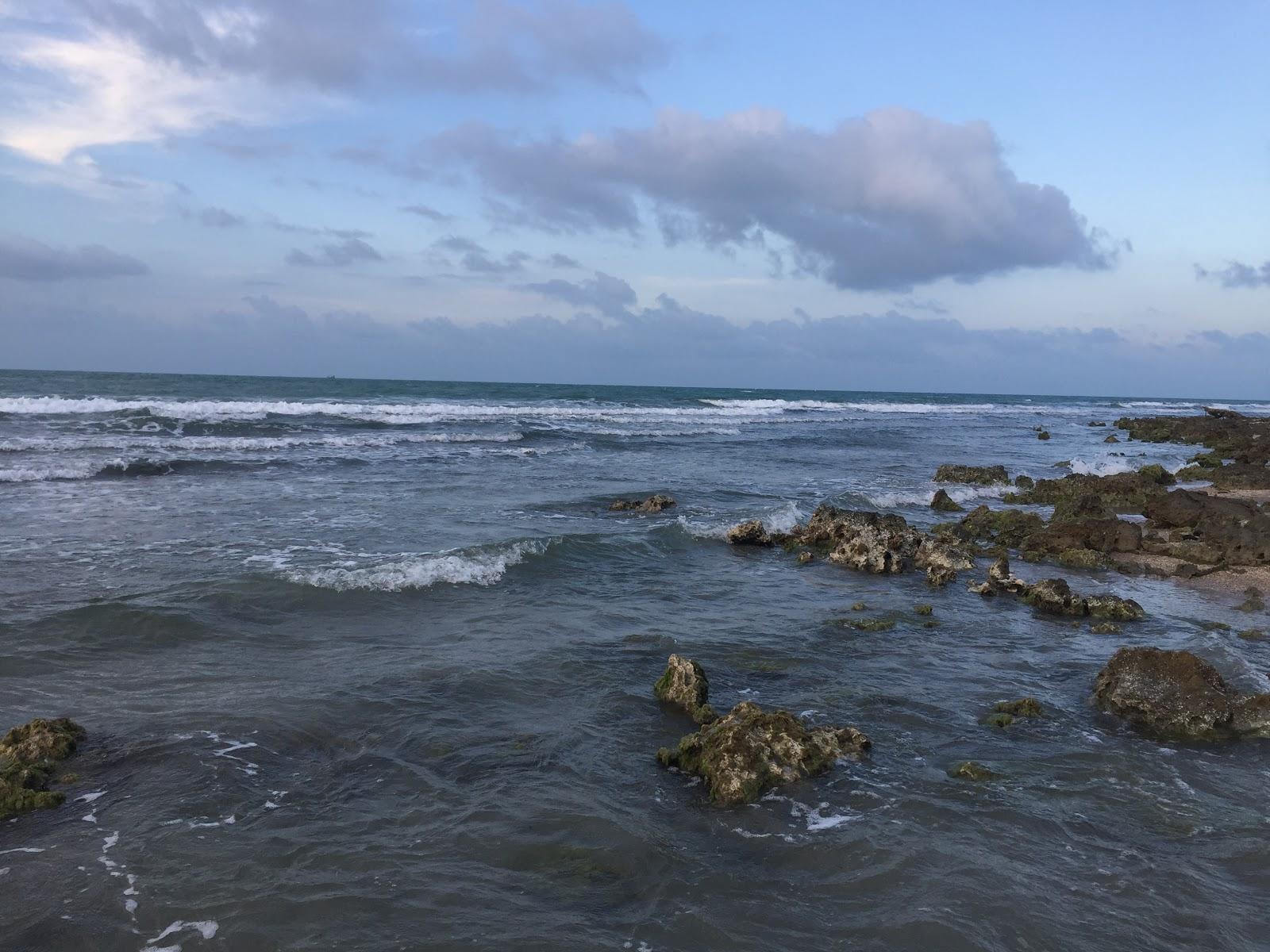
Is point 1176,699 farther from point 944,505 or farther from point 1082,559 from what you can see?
point 944,505

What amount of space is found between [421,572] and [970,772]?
834 cm

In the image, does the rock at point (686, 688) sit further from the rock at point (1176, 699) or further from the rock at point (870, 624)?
the rock at point (1176, 699)

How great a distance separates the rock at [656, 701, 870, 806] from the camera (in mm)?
6180

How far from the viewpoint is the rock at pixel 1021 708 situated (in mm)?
7863


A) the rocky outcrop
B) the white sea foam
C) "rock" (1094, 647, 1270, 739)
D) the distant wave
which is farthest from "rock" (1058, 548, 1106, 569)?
the distant wave

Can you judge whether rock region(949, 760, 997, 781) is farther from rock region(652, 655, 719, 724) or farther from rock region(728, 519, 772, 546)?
rock region(728, 519, 772, 546)

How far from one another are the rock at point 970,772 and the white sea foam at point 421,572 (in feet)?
25.0

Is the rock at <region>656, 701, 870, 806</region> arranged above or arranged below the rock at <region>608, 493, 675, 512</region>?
below

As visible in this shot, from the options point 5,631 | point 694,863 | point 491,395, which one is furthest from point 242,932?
point 491,395

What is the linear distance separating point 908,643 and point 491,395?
77855 millimetres

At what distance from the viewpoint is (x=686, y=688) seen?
7863 millimetres

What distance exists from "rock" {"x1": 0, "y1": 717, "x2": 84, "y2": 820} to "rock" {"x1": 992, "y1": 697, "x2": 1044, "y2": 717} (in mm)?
7996

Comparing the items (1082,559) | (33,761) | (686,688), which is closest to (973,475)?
(1082,559)

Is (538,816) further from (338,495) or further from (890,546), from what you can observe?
(338,495)
